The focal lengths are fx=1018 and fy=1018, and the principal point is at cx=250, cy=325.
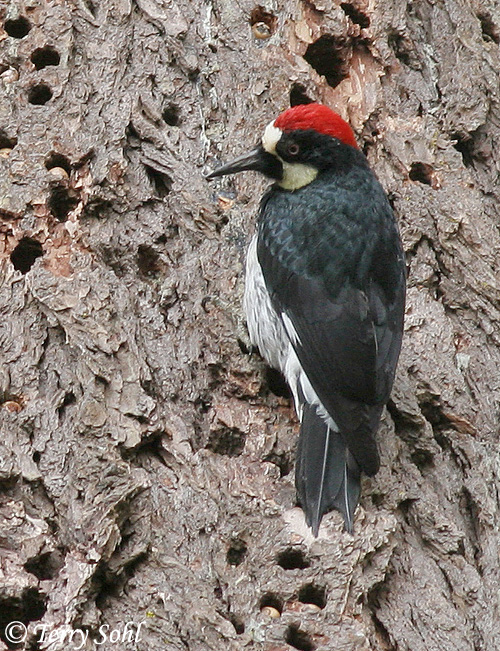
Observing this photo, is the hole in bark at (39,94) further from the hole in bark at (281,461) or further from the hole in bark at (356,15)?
the hole in bark at (281,461)

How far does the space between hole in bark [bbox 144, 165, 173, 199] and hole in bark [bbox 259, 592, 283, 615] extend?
1654 mm

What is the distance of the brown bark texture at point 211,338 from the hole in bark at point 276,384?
75 mm

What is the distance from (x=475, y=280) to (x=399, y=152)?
0.64m

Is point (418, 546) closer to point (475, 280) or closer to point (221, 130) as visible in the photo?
point (475, 280)

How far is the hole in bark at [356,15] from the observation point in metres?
4.38

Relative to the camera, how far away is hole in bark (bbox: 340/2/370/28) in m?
4.38

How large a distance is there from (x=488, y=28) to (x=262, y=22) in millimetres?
1148

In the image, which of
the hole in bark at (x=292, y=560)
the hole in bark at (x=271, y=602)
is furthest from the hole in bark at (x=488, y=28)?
the hole in bark at (x=271, y=602)

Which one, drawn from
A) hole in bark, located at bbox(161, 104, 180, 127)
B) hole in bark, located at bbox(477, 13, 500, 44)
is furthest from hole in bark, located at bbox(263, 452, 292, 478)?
hole in bark, located at bbox(477, 13, 500, 44)

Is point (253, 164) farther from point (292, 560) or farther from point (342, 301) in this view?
point (292, 560)

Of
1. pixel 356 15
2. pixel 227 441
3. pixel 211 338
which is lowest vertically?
pixel 227 441

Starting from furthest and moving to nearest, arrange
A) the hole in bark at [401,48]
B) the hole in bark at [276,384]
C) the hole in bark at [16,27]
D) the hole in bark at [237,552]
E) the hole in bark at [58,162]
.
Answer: the hole in bark at [401,48] → the hole in bark at [16,27] → the hole in bark at [58,162] → the hole in bark at [276,384] → the hole in bark at [237,552]

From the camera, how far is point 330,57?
4371 millimetres

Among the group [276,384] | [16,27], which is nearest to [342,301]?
[276,384]
